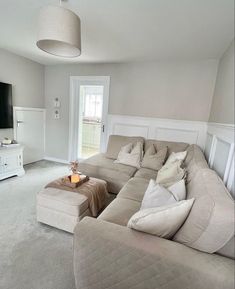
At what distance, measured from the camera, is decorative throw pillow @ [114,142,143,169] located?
99.8 inches

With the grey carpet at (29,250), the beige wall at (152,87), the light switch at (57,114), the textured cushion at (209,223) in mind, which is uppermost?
the beige wall at (152,87)

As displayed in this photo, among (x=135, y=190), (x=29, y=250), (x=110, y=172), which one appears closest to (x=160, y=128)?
(x=110, y=172)

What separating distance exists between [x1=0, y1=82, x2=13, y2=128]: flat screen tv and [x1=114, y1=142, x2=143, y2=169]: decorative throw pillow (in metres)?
2.09

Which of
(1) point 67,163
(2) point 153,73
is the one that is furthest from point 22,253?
(2) point 153,73

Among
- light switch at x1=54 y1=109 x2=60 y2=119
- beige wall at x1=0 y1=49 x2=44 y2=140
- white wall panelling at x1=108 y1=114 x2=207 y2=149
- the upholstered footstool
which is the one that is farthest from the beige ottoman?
light switch at x1=54 y1=109 x2=60 y2=119

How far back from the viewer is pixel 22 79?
3.23 meters

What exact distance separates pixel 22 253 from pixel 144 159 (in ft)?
5.96

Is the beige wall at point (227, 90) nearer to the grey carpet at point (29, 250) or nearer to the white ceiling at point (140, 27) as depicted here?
the white ceiling at point (140, 27)

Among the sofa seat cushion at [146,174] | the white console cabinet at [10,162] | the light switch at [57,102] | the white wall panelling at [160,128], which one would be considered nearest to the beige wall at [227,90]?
the sofa seat cushion at [146,174]

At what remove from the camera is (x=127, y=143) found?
288 centimetres

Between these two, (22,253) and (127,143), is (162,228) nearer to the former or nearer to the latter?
(22,253)

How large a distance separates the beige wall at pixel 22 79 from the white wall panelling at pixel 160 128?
5.59 feet

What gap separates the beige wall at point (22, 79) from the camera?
2919mm

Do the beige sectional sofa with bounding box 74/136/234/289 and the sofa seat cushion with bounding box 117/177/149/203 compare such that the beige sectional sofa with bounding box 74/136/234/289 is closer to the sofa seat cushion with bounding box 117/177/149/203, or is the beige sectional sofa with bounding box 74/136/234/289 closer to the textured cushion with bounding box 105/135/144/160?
the sofa seat cushion with bounding box 117/177/149/203
